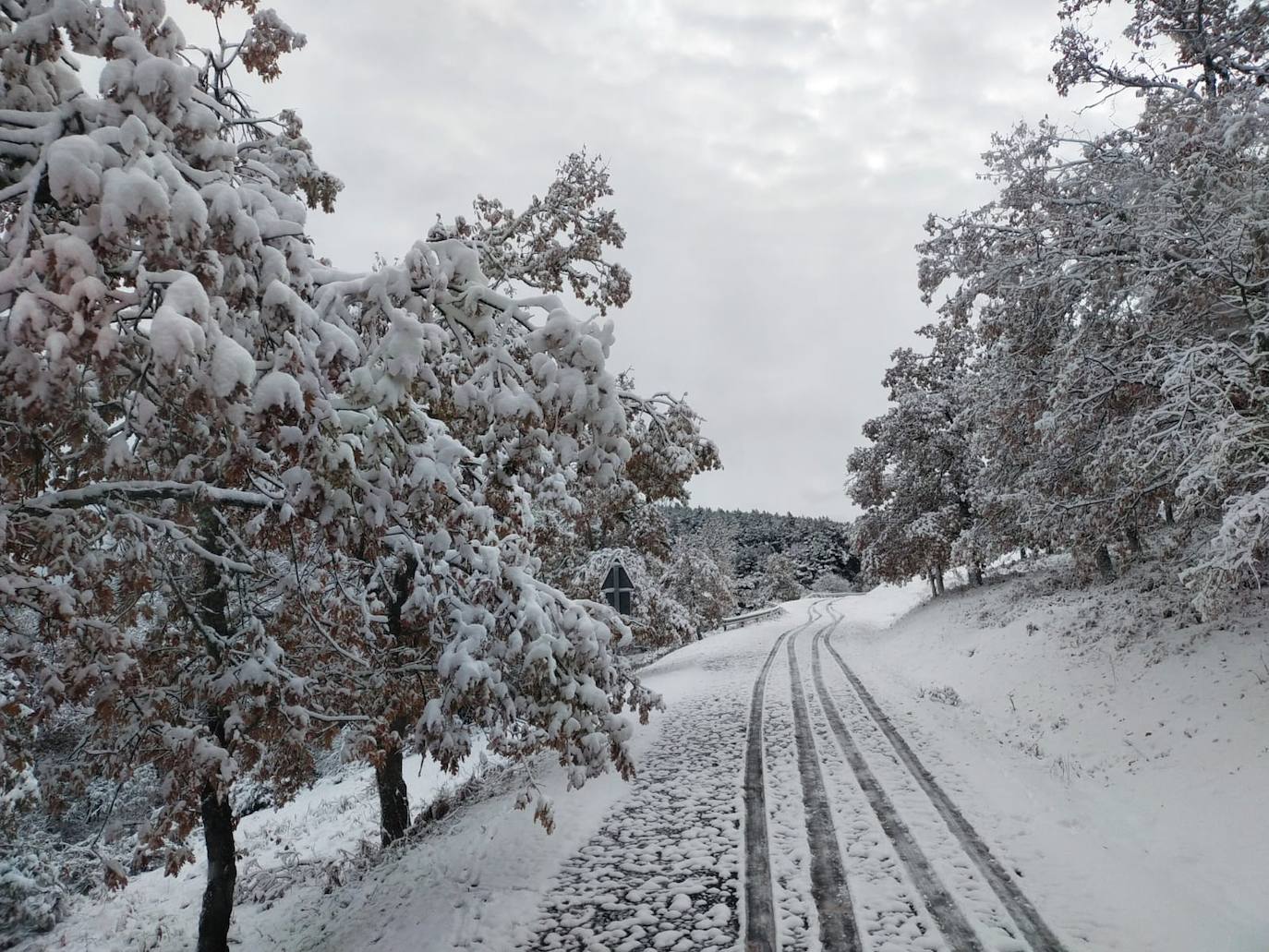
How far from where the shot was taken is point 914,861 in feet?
20.9

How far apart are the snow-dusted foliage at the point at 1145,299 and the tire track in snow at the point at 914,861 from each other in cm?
450

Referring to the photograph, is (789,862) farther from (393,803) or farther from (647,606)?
(647,606)

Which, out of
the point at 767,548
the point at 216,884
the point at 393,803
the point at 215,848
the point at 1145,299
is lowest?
the point at 393,803

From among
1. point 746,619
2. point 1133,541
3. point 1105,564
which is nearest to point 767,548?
point 746,619

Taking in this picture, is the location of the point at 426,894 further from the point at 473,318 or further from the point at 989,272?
the point at 989,272

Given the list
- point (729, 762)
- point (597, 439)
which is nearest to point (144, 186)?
point (597, 439)

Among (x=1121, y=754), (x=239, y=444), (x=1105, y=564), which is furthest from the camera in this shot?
(x=1105, y=564)

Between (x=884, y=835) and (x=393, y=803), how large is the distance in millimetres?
6250

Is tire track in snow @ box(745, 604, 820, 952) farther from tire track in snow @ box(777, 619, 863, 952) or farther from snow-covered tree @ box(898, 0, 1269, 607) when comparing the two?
snow-covered tree @ box(898, 0, 1269, 607)

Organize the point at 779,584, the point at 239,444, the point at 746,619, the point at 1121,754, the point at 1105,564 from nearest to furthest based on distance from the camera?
the point at 239,444 < the point at 1121,754 < the point at 1105,564 < the point at 746,619 < the point at 779,584

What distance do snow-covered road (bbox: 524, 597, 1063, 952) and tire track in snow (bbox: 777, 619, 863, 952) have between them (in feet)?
0.05

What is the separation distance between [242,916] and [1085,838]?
978 cm

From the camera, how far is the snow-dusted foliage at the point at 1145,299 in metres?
8.36

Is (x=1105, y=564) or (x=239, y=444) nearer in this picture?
(x=239, y=444)
